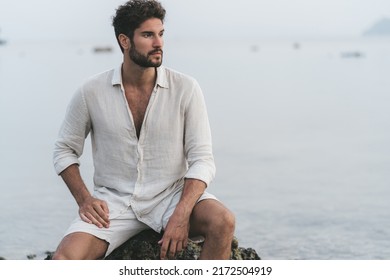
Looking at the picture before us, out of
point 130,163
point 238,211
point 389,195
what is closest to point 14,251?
point 238,211

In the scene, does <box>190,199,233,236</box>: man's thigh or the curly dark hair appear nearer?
<box>190,199,233,236</box>: man's thigh

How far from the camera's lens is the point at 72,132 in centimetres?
395

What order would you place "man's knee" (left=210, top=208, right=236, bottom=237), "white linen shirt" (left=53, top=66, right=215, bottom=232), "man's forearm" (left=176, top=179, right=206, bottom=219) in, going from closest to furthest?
"man's knee" (left=210, top=208, right=236, bottom=237), "man's forearm" (left=176, top=179, right=206, bottom=219), "white linen shirt" (left=53, top=66, right=215, bottom=232)

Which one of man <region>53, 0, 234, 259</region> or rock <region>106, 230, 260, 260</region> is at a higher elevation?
man <region>53, 0, 234, 259</region>

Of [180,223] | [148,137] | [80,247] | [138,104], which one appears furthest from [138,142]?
[80,247]

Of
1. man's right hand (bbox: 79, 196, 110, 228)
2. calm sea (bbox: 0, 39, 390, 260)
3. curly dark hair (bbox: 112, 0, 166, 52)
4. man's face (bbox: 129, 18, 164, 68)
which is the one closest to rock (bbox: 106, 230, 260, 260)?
man's right hand (bbox: 79, 196, 110, 228)

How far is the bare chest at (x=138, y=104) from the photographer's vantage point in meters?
3.90

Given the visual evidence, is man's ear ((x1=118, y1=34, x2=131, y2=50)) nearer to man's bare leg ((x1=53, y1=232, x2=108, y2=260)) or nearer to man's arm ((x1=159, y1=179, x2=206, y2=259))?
man's arm ((x1=159, y1=179, x2=206, y2=259))

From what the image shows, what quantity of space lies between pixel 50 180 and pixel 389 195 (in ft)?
15.0

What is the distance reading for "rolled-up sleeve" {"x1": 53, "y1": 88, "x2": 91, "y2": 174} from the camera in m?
A: 3.91

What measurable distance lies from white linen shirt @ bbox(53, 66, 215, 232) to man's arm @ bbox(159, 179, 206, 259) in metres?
0.13

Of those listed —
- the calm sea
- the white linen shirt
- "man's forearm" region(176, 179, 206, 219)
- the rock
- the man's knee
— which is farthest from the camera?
the calm sea

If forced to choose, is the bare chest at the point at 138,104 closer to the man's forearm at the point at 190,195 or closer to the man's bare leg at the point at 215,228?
the man's forearm at the point at 190,195

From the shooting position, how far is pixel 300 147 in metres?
14.0
